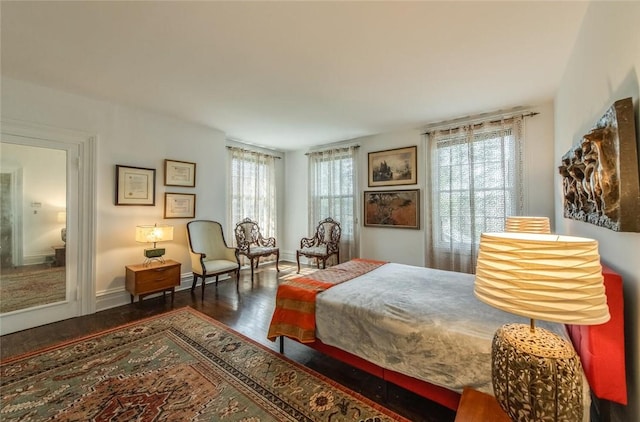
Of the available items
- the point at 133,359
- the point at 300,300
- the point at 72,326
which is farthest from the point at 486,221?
the point at 72,326

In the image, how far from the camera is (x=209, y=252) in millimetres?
4348

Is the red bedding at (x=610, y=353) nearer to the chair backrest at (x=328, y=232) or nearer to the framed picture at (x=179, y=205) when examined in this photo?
the chair backrest at (x=328, y=232)

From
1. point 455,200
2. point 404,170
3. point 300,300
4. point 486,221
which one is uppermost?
point 404,170

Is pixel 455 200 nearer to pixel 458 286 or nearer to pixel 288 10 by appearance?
pixel 458 286

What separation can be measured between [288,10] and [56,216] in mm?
3456

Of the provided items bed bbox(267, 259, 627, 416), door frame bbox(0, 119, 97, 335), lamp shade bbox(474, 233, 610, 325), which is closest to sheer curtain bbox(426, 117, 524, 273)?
bed bbox(267, 259, 627, 416)

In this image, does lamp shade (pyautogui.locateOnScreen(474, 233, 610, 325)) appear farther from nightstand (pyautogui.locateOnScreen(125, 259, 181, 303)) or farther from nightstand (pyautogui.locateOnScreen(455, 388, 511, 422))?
nightstand (pyautogui.locateOnScreen(125, 259, 181, 303))

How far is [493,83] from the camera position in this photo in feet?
9.30

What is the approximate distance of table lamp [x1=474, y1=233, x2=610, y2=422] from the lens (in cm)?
82

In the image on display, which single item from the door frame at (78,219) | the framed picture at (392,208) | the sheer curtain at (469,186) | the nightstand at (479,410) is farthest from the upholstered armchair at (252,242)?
the nightstand at (479,410)

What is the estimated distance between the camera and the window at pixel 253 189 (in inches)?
205

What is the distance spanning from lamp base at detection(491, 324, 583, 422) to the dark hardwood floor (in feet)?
2.91

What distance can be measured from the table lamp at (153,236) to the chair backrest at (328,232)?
2775mm

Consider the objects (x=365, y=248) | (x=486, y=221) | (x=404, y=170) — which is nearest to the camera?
(x=486, y=221)
